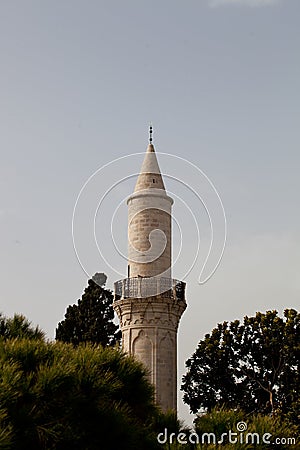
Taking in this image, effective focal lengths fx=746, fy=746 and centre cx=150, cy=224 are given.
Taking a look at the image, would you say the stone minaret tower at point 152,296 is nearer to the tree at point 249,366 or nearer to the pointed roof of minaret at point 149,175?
the pointed roof of minaret at point 149,175

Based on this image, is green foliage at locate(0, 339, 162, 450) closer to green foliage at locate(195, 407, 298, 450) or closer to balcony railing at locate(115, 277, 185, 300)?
green foliage at locate(195, 407, 298, 450)

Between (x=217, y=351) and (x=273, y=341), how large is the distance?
2.72 meters

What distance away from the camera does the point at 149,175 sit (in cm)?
3136

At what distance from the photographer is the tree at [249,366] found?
34625 millimetres

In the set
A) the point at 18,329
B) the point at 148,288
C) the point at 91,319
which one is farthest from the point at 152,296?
the point at 18,329

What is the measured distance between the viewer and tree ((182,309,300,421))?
3462cm

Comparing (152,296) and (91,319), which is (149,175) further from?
(91,319)

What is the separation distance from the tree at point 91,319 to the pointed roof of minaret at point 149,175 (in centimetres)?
1177

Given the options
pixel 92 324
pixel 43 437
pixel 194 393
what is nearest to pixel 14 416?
pixel 43 437

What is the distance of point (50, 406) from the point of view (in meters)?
9.71

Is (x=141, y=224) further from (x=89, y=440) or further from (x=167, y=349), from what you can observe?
(x=89, y=440)

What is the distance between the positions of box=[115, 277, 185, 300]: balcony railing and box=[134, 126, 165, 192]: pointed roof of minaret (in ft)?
12.9

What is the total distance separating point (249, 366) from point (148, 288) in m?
8.85

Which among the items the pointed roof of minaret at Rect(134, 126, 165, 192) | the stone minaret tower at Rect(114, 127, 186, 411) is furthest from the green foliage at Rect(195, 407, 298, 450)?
the pointed roof of minaret at Rect(134, 126, 165, 192)
